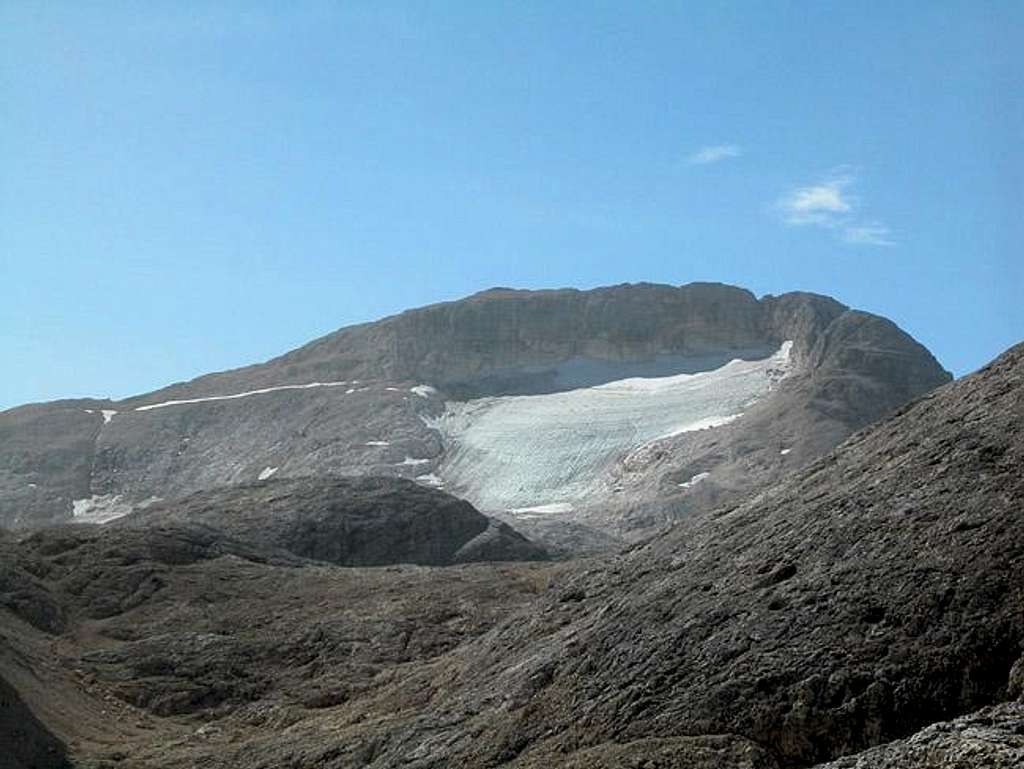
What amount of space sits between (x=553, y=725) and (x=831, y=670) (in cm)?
377

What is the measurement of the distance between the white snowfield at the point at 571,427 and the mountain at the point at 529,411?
22 centimetres

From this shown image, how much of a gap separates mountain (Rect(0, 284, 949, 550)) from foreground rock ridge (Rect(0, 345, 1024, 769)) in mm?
52112

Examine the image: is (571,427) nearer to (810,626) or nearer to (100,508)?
(100,508)

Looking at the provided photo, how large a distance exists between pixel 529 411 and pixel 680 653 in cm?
10430

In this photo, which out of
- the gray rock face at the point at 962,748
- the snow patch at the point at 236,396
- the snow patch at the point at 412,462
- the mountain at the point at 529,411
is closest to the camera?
the gray rock face at the point at 962,748

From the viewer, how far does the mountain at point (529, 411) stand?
101062 mm

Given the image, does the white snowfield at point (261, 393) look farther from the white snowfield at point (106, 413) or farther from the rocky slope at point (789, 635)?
the rocky slope at point (789, 635)

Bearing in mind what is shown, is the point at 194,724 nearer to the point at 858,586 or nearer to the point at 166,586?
the point at 166,586

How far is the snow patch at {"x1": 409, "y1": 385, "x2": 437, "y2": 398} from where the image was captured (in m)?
124

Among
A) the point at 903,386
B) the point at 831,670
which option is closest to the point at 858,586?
the point at 831,670

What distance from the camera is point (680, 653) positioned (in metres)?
17.4

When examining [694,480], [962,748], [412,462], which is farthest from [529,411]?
[962,748]

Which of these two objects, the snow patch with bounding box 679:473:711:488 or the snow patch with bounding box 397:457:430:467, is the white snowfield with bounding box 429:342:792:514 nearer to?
the snow patch with bounding box 679:473:711:488

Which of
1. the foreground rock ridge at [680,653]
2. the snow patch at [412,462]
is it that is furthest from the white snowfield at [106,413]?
the foreground rock ridge at [680,653]
